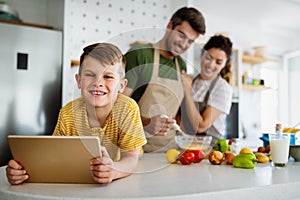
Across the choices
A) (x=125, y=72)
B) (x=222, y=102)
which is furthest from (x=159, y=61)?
(x=222, y=102)

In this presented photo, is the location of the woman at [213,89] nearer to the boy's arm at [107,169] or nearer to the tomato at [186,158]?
the tomato at [186,158]

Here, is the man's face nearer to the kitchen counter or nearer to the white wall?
the white wall

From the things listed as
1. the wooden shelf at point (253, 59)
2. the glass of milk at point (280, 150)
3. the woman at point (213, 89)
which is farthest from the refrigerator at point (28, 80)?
the wooden shelf at point (253, 59)

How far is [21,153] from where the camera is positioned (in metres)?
0.74

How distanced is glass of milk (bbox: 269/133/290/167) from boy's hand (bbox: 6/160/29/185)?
31.9 inches

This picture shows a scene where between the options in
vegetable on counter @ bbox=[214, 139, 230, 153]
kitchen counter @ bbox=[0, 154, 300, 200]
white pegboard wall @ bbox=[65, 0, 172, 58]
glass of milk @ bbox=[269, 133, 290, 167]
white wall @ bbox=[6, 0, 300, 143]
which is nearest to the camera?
kitchen counter @ bbox=[0, 154, 300, 200]

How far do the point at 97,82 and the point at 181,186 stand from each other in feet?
1.07

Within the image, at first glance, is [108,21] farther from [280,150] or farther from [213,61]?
[280,150]

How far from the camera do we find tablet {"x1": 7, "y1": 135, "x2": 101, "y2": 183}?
707 mm

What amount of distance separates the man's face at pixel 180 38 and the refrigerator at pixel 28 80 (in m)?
1.31

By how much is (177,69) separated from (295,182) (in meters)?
0.54

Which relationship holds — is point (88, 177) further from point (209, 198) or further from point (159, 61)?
point (159, 61)

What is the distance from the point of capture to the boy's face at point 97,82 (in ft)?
2.53

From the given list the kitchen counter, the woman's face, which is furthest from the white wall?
A: the woman's face
